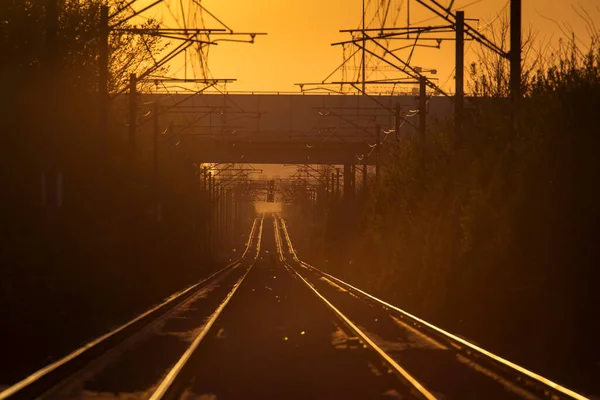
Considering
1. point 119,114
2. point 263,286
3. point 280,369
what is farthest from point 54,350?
point 263,286

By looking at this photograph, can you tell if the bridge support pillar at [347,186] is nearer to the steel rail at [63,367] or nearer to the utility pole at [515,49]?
the utility pole at [515,49]

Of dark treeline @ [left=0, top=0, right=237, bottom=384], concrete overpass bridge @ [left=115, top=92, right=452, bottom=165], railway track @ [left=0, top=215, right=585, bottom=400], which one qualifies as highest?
concrete overpass bridge @ [left=115, top=92, right=452, bottom=165]

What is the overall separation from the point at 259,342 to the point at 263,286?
3647 centimetres

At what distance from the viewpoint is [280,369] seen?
1938 centimetres

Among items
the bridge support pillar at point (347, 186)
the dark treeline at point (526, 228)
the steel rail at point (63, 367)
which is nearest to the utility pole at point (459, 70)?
the dark treeline at point (526, 228)

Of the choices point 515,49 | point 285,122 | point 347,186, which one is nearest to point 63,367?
point 515,49

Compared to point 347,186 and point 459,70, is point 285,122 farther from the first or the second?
point 459,70

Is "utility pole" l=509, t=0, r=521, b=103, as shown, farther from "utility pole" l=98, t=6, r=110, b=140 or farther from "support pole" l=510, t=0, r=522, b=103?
"utility pole" l=98, t=6, r=110, b=140

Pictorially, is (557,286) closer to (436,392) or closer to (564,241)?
(564,241)

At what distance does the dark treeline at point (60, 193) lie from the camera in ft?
82.5

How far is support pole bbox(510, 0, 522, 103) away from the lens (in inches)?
1160

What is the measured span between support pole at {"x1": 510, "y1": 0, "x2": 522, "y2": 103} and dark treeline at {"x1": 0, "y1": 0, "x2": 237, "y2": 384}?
11.1m

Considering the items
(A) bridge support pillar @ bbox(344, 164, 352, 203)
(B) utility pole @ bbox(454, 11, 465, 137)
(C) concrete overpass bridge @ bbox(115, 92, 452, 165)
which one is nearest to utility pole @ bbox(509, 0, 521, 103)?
(B) utility pole @ bbox(454, 11, 465, 137)

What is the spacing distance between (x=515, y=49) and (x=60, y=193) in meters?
11.9
